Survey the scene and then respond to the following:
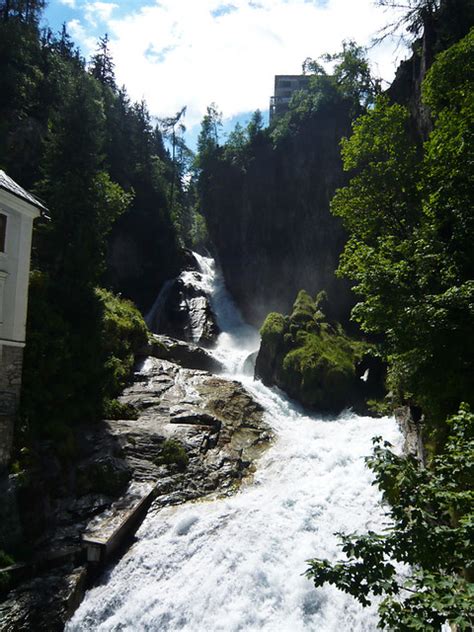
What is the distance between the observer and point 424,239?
38.6 feet

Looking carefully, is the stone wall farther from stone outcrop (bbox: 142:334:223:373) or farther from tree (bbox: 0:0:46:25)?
tree (bbox: 0:0:46:25)

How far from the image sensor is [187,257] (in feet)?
145

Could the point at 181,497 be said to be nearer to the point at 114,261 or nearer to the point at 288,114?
the point at 114,261

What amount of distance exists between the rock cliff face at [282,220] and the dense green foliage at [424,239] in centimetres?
1958

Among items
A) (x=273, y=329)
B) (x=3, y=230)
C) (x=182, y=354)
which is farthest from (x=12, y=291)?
(x=273, y=329)

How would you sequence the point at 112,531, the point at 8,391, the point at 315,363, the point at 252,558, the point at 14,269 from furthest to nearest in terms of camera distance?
the point at 315,363, the point at 14,269, the point at 8,391, the point at 112,531, the point at 252,558

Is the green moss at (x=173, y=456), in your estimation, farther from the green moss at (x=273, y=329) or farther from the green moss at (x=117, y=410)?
the green moss at (x=273, y=329)

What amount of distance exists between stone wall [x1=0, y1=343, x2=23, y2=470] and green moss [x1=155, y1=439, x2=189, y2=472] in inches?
177

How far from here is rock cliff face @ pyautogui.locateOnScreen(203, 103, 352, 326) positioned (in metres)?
35.9

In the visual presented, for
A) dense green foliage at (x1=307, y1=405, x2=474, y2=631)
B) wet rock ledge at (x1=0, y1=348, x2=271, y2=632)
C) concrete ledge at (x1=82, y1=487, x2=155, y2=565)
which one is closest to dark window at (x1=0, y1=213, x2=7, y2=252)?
wet rock ledge at (x1=0, y1=348, x2=271, y2=632)

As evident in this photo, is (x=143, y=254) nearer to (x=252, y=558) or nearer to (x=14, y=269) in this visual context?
(x=14, y=269)

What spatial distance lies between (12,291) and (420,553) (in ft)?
42.3

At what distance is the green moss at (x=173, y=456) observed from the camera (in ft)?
47.7

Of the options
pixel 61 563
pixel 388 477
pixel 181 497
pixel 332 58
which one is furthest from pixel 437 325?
pixel 332 58
